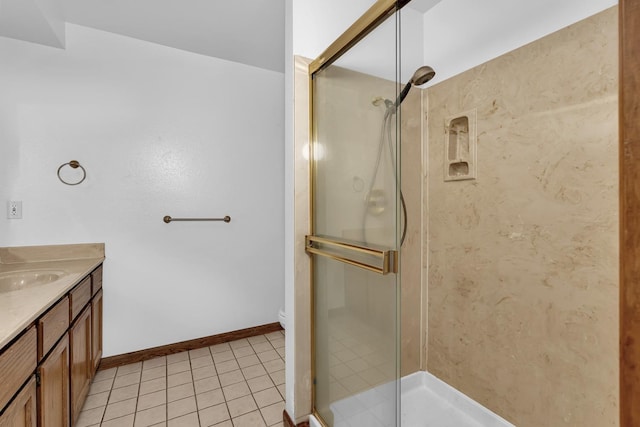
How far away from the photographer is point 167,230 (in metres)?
2.44

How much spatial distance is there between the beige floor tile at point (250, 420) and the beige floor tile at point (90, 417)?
0.76 metres

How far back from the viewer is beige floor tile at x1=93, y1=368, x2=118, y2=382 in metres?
2.10

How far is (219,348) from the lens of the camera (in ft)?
8.36

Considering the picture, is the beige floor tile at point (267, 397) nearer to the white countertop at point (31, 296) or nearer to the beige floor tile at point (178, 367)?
the beige floor tile at point (178, 367)

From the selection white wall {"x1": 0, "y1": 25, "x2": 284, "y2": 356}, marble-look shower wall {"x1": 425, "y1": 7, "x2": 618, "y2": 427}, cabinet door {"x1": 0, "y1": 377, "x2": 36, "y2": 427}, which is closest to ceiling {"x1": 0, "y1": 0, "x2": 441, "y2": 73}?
white wall {"x1": 0, "y1": 25, "x2": 284, "y2": 356}

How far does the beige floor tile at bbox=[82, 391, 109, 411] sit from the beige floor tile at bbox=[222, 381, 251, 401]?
0.70 metres

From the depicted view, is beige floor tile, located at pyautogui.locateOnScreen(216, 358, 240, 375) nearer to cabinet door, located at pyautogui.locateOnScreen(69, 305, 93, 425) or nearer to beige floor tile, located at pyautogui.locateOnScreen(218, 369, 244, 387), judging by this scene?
beige floor tile, located at pyautogui.locateOnScreen(218, 369, 244, 387)

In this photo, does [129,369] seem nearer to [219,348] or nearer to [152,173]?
[219,348]

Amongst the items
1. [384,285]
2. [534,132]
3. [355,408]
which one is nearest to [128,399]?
[355,408]

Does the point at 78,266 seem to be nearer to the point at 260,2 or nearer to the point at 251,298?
the point at 251,298

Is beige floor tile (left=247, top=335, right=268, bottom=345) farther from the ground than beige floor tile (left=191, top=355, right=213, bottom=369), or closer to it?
farther from the ground

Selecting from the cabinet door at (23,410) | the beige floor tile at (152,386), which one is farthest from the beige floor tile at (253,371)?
the cabinet door at (23,410)

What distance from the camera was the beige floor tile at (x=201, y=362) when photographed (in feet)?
7.47

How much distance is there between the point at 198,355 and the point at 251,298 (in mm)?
603
